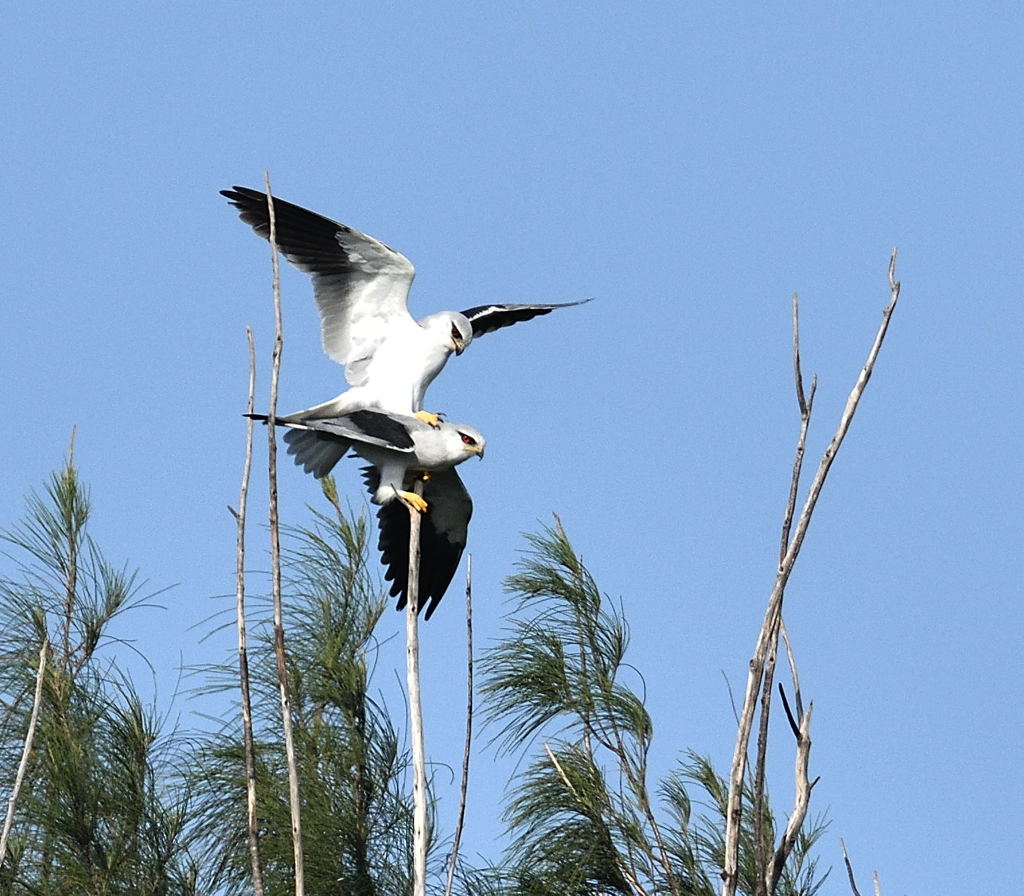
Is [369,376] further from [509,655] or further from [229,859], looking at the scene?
[229,859]

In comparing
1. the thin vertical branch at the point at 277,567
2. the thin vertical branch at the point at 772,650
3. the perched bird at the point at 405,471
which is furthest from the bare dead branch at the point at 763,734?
the perched bird at the point at 405,471

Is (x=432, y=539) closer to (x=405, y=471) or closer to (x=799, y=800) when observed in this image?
(x=405, y=471)

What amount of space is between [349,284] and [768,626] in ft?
8.46

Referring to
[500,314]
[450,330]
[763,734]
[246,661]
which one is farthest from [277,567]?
[500,314]

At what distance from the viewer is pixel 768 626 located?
3.08 m

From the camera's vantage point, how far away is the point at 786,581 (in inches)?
123

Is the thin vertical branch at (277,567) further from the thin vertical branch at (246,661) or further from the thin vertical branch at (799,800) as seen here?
the thin vertical branch at (799,800)

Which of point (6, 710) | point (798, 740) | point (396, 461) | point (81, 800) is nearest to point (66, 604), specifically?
point (6, 710)

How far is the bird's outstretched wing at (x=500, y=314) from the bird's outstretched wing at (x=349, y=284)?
0.56 m

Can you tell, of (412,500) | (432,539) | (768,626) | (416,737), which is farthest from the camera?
(432,539)

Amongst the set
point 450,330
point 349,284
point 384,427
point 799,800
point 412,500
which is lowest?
point 799,800

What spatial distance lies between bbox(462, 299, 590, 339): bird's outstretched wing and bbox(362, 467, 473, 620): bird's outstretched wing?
37.7 inches

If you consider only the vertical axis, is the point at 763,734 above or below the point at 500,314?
below

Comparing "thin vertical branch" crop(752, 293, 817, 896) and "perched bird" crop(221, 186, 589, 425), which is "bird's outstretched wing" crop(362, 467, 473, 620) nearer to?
"perched bird" crop(221, 186, 589, 425)
